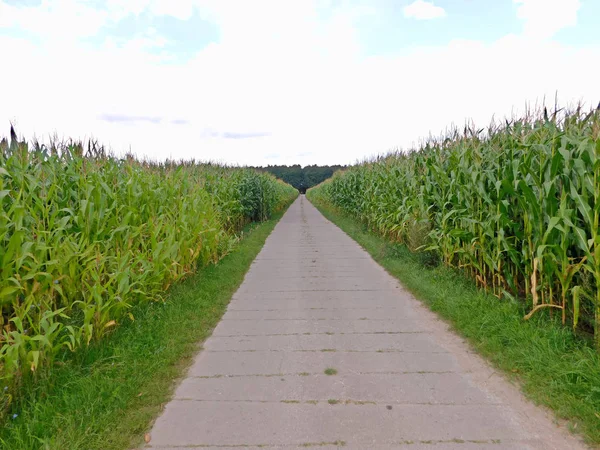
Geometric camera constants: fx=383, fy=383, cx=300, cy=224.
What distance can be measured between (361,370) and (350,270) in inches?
173

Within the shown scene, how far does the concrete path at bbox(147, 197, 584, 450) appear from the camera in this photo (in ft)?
8.68

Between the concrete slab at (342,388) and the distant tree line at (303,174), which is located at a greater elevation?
the distant tree line at (303,174)

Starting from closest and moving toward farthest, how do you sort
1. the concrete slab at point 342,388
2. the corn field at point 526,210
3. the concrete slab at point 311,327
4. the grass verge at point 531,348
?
the grass verge at point 531,348, the concrete slab at point 342,388, the corn field at point 526,210, the concrete slab at point 311,327

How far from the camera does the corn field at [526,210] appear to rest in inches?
144

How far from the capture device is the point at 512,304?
182 inches

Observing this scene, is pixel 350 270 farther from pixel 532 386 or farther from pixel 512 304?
pixel 532 386

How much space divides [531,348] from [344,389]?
74.4 inches

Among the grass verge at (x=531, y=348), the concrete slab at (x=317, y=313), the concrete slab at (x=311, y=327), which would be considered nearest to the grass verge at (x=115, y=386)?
the concrete slab at (x=311, y=327)

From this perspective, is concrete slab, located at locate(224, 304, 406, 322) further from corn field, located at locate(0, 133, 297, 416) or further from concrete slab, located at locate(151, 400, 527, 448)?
concrete slab, located at locate(151, 400, 527, 448)

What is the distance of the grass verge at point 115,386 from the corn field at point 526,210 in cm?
377

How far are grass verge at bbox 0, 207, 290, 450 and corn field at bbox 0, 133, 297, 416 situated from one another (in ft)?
0.62

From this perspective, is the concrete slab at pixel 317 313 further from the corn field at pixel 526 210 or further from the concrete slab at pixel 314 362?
the corn field at pixel 526 210

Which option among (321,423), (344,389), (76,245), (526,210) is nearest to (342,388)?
(344,389)

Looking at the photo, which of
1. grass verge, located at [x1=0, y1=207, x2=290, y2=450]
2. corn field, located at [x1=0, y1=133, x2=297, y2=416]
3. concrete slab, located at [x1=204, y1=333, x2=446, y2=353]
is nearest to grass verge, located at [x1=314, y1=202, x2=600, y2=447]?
concrete slab, located at [x1=204, y1=333, x2=446, y2=353]
